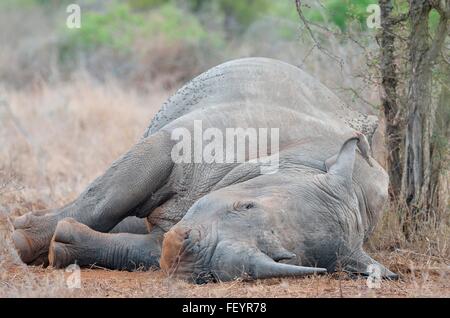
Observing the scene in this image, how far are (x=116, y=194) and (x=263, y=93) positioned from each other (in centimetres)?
A: 129

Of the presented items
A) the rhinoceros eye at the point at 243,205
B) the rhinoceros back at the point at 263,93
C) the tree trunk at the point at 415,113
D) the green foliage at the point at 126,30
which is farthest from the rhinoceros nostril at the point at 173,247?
the green foliage at the point at 126,30

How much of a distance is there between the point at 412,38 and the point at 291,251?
7.39 feet

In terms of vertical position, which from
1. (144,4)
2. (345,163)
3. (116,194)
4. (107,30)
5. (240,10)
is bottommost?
(116,194)

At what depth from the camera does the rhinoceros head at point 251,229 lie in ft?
16.5

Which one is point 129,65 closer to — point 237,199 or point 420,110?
point 420,110

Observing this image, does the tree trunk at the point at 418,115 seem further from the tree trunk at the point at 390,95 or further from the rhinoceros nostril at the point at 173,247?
the rhinoceros nostril at the point at 173,247

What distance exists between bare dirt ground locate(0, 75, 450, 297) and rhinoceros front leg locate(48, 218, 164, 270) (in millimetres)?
109

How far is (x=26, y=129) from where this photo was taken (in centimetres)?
1248

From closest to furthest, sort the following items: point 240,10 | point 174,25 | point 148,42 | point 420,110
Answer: point 420,110 < point 148,42 < point 174,25 < point 240,10

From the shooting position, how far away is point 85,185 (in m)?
9.47

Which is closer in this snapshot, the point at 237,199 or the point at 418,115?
the point at 237,199

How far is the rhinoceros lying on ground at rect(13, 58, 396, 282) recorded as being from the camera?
5.15 m

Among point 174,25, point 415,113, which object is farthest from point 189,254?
point 174,25
